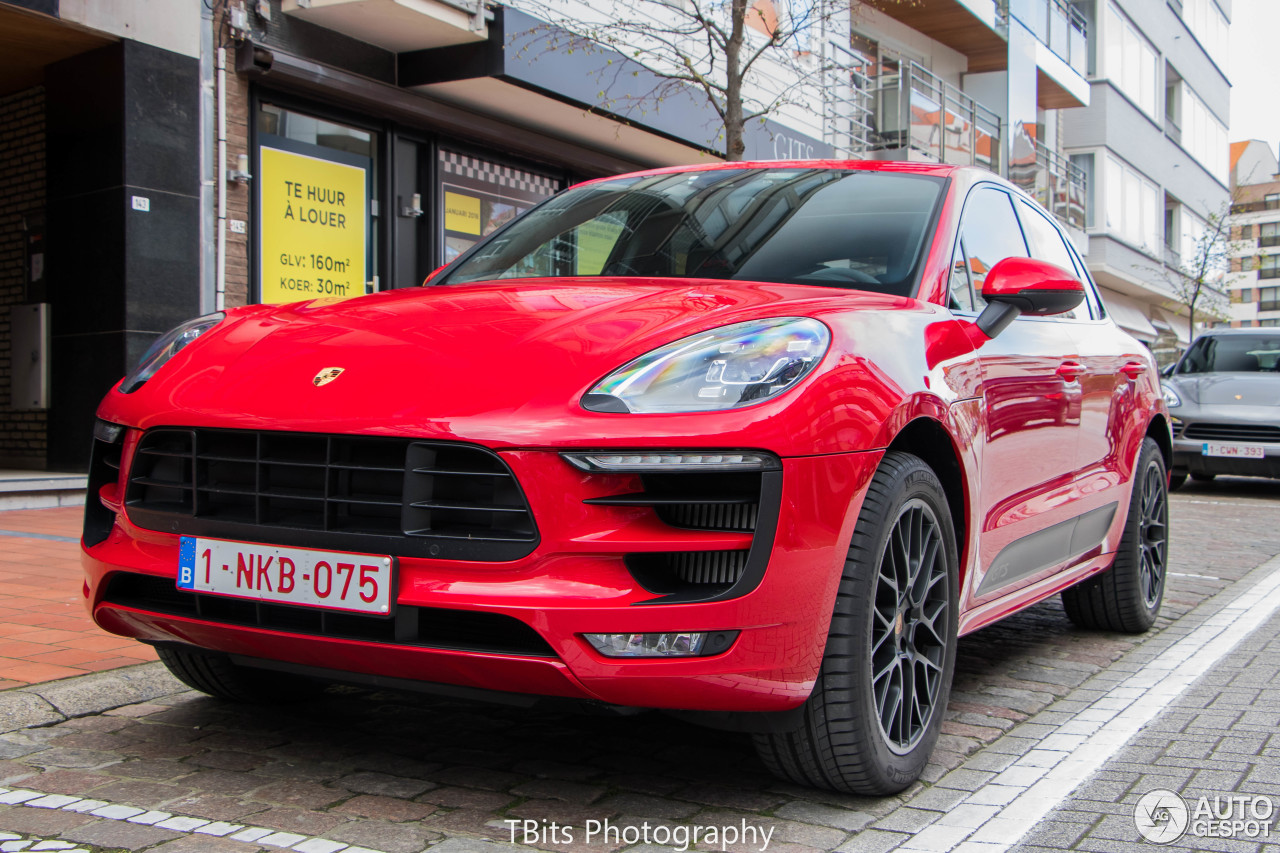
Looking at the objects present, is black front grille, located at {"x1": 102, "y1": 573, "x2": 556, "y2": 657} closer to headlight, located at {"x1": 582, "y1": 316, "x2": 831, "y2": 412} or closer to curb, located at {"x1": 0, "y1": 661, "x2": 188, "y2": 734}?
headlight, located at {"x1": 582, "y1": 316, "x2": 831, "y2": 412}

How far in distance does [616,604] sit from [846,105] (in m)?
17.0

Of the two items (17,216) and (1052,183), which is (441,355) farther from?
(1052,183)

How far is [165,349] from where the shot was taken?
3.24 metres

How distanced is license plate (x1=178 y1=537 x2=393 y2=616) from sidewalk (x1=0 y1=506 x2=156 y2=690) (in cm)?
124

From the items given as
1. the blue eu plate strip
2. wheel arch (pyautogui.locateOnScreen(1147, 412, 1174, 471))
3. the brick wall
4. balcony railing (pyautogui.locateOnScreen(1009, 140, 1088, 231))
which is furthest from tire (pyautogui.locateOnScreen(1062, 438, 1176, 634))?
balcony railing (pyautogui.locateOnScreen(1009, 140, 1088, 231))

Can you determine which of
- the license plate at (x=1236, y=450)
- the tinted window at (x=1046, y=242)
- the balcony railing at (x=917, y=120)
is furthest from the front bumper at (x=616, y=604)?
the balcony railing at (x=917, y=120)

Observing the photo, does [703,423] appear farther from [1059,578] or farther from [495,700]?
[1059,578]

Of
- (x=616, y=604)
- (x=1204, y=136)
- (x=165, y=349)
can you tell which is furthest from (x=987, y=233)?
(x=1204, y=136)

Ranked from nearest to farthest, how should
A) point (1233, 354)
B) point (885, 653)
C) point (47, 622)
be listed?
point (885, 653) → point (47, 622) → point (1233, 354)

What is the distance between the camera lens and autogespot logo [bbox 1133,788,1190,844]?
2.66m

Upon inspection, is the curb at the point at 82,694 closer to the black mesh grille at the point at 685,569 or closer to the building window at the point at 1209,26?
the black mesh grille at the point at 685,569

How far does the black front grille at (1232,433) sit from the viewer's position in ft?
39.6

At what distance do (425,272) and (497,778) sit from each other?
30.6 ft

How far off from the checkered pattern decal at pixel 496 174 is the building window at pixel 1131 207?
20075 millimetres
